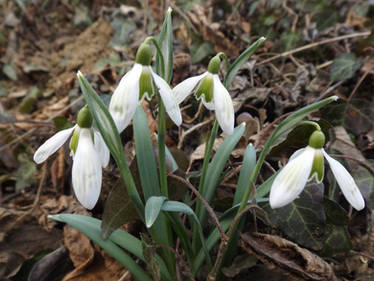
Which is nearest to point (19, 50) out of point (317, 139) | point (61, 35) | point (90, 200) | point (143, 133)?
point (61, 35)

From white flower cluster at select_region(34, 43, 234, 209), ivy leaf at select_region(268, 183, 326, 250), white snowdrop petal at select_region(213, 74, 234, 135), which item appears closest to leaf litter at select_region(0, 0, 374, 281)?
ivy leaf at select_region(268, 183, 326, 250)

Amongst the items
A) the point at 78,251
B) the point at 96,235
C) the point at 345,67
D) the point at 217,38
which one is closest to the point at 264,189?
the point at 96,235

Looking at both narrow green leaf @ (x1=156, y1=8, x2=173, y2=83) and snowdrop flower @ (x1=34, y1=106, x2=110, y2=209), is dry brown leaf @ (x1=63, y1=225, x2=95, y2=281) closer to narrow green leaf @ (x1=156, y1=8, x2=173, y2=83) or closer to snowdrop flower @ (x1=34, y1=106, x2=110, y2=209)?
snowdrop flower @ (x1=34, y1=106, x2=110, y2=209)

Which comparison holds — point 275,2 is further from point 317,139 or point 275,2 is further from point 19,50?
point 19,50

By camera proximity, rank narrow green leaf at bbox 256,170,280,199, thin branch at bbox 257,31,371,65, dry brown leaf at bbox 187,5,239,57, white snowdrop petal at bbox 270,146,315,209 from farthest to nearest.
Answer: dry brown leaf at bbox 187,5,239,57
thin branch at bbox 257,31,371,65
narrow green leaf at bbox 256,170,280,199
white snowdrop petal at bbox 270,146,315,209

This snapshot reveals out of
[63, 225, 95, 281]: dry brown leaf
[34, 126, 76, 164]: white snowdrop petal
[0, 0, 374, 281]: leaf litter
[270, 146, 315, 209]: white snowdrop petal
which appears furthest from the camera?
[63, 225, 95, 281]: dry brown leaf

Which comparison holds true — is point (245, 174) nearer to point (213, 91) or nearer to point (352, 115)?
point (213, 91)

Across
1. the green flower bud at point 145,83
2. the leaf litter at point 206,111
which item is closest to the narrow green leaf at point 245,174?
the leaf litter at point 206,111

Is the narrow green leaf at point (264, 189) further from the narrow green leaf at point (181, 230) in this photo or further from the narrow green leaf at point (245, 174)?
the narrow green leaf at point (181, 230)
